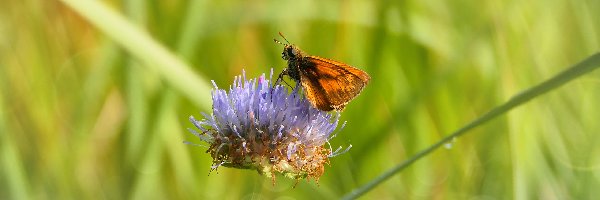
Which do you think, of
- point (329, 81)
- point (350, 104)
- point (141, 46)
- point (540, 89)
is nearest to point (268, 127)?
point (329, 81)

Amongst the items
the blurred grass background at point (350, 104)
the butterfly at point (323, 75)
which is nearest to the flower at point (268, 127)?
the butterfly at point (323, 75)

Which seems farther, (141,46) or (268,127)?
(141,46)

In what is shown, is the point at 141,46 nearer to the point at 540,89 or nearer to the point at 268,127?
the point at 268,127

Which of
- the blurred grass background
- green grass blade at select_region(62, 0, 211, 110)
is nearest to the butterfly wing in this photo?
green grass blade at select_region(62, 0, 211, 110)

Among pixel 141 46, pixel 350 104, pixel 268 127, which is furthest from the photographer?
pixel 350 104

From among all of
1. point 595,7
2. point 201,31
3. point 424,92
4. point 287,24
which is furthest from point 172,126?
point 595,7

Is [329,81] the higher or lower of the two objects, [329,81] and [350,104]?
the lower

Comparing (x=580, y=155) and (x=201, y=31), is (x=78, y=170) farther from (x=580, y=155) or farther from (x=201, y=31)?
(x=580, y=155)

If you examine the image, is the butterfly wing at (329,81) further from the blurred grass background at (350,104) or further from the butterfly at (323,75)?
the blurred grass background at (350,104)
